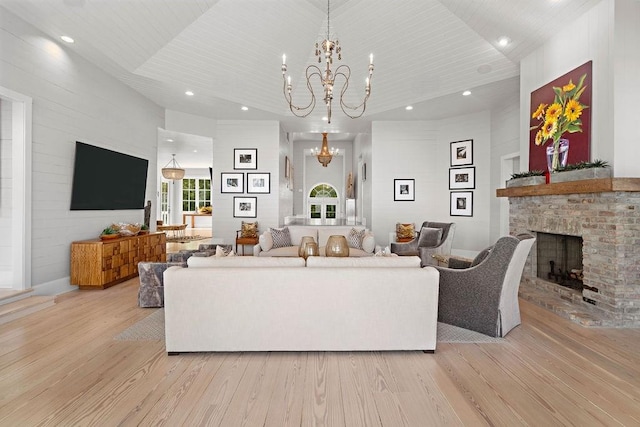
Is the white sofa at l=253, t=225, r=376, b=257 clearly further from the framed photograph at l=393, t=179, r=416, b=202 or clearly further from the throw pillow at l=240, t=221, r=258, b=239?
the framed photograph at l=393, t=179, r=416, b=202

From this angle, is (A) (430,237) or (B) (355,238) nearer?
(B) (355,238)

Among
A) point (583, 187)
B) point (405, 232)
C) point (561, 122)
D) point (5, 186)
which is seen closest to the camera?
point (583, 187)

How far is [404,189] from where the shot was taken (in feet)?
27.3

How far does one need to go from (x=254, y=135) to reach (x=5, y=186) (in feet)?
16.4

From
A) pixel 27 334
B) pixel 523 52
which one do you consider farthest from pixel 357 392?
pixel 523 52

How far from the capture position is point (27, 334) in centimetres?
320

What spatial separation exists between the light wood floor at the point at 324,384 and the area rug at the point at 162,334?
0.34 ft

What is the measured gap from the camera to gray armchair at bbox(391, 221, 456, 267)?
5.97 m

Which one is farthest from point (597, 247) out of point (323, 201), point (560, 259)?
point (323, 201)

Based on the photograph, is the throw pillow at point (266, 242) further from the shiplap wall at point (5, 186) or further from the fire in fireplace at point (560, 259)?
the fire in fireplace at point (560, 259)

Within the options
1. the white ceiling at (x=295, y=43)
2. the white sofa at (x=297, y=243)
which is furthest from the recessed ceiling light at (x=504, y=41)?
the white sofa at (x=297, y=243)

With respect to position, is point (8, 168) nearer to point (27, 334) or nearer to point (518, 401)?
point (27, 334)

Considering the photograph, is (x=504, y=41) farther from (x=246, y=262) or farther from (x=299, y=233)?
(x=246, y=262)

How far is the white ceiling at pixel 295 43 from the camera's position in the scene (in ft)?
14.0
